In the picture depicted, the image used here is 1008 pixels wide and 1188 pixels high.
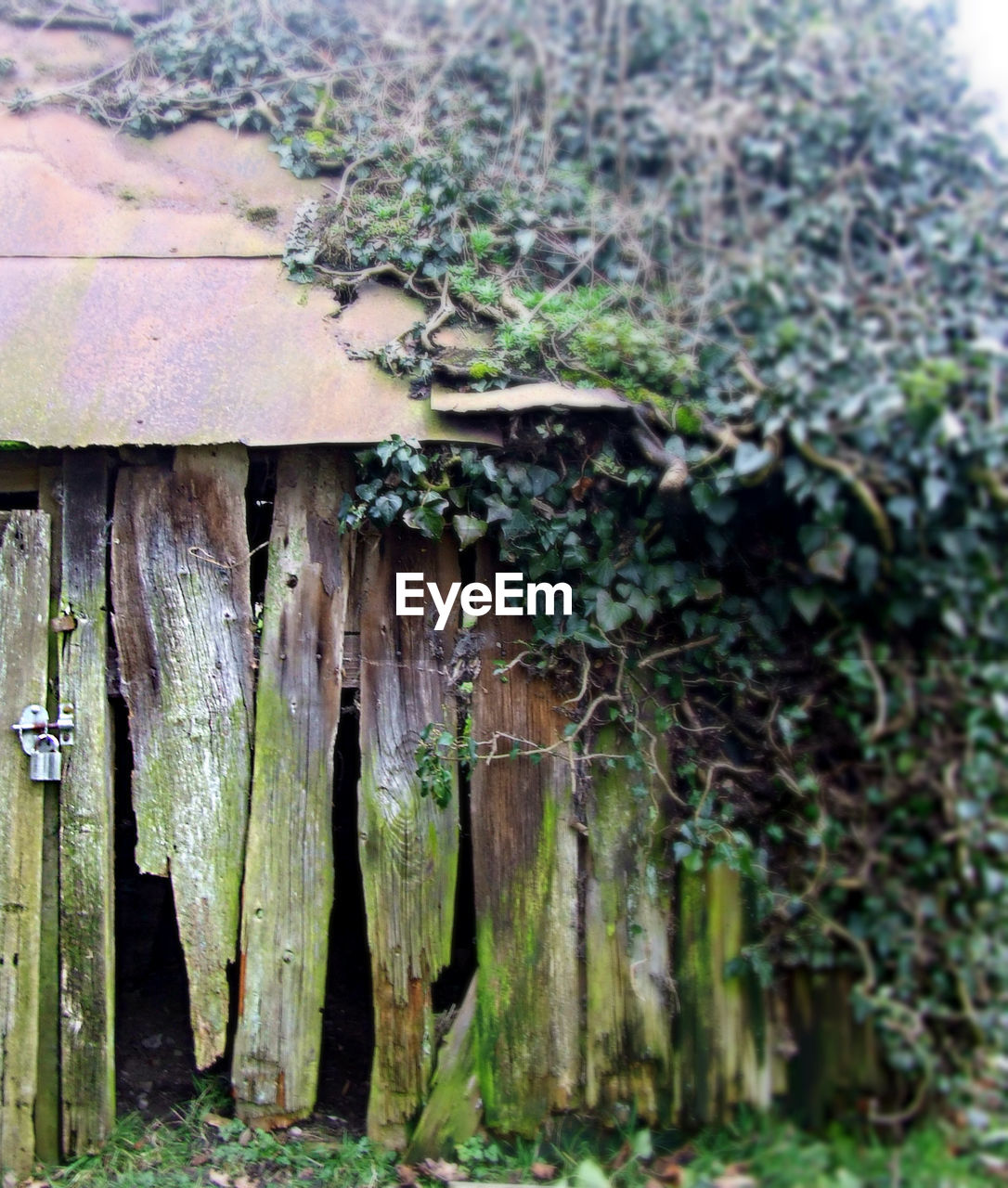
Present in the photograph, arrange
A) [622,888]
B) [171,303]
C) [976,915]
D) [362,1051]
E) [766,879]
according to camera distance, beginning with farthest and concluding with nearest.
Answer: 1. [362,1051]
2. [171,303]
3. [622,888]
4. [766,879]
5. [976,915]

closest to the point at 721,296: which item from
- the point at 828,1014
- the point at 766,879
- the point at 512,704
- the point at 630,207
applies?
the point at 630,207

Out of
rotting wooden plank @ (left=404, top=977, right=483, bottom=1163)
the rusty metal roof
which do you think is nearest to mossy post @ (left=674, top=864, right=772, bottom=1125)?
rotting wooden plank @ (left=404, top=977, right=483, bottom=1163)

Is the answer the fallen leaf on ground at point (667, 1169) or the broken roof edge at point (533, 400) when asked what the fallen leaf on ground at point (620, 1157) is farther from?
the broken roof edge at point (533, 400)

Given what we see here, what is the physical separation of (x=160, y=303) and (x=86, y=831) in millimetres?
2020

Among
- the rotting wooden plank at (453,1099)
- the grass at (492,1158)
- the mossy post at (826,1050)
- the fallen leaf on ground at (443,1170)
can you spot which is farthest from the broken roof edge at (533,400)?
the fallen leaf on ground at (443,1170)

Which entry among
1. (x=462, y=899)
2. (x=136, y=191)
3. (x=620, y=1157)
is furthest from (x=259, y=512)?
(x=620, y=1157)

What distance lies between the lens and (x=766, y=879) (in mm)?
2951

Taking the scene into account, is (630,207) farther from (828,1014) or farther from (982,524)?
(828,1014)

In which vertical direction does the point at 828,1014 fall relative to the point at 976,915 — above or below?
below

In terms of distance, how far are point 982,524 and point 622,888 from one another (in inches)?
67.1

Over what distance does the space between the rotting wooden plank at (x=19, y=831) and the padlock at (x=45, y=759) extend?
2.1 inches

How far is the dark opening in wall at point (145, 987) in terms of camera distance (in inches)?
144

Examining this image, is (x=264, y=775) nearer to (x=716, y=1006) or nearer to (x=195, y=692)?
(x=195, y=692)

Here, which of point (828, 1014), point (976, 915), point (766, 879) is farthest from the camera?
point (766, 879)
